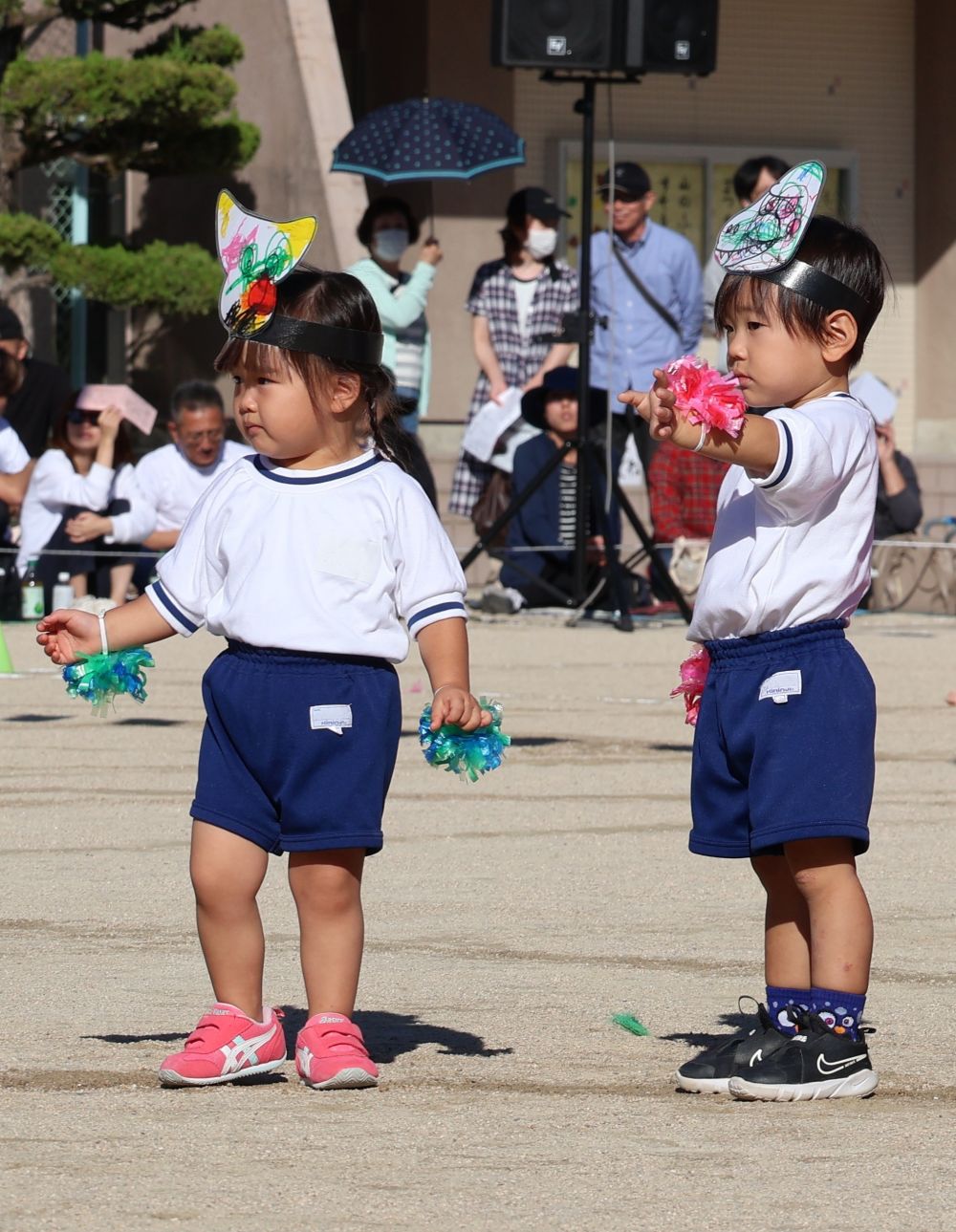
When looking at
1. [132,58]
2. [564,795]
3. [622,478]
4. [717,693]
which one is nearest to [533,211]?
[622,478]

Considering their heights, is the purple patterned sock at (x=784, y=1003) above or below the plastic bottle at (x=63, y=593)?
above

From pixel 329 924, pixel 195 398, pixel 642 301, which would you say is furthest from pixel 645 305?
pixel 329 924

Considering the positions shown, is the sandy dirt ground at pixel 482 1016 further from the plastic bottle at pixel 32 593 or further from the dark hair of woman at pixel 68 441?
the dark hair of woman at pixel 68 441

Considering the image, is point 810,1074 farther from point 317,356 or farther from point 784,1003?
point 317,356

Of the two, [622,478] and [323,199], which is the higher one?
[323,199]

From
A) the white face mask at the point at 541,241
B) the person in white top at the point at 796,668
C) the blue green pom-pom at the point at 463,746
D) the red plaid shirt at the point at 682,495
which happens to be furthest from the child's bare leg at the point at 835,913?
the white face mask at the point at 541,241

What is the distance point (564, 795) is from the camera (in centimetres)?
634

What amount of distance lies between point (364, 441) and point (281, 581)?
0.34 metres

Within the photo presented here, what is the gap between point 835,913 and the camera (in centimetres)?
346

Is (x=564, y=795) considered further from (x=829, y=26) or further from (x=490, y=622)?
(x=829, y=26)

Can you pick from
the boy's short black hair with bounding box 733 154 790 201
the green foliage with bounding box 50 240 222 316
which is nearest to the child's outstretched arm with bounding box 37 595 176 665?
the boy's short black hair with bounding box 733 154 790 201

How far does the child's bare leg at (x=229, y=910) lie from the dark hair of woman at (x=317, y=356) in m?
0.66

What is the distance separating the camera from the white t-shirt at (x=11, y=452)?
10.8 m

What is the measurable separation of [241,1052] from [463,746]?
21.9 inches
